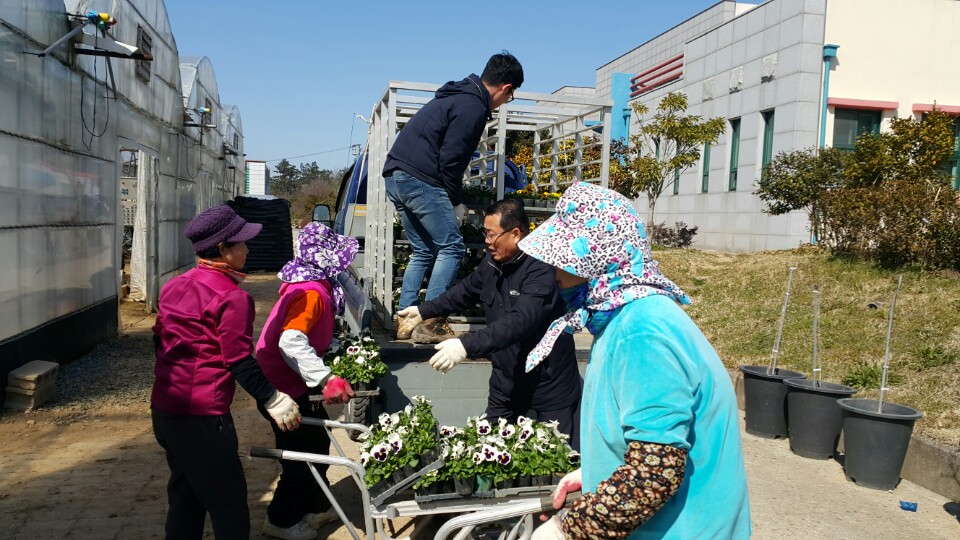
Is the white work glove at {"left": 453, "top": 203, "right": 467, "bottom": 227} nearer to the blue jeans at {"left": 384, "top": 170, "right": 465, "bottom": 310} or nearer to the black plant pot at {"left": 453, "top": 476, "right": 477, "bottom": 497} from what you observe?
the blue jeans at {"left": 384, "top": 170, "right": 465, "bottom": 310}

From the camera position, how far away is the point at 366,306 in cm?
495

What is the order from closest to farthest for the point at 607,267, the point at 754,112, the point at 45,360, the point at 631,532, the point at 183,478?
the point at 631,532 → the point at 607,267 → the point at 183,478 → the point at 45,360 → the point at 754,112

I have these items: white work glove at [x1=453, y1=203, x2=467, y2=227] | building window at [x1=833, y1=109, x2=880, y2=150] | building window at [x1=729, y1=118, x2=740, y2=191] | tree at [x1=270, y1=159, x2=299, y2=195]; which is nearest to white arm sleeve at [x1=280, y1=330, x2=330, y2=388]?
white work glove at [x1=453, y1=203, x2=467, y2=227]

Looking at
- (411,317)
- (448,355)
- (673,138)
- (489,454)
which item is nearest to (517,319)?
(448,355)

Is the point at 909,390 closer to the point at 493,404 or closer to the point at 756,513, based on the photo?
the point at 756,513

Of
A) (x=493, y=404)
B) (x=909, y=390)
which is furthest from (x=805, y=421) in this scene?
(x=493, y=404)

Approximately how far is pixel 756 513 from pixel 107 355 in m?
7.83

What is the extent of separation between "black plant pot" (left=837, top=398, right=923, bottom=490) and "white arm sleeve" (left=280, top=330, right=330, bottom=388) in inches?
168

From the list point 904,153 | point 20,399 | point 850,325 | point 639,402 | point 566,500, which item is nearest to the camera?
point 639,402

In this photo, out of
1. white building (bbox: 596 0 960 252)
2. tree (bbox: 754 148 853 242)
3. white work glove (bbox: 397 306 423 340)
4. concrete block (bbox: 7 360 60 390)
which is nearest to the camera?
white work glove (bbox: 397 306 423 340)

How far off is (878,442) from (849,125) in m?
15.5

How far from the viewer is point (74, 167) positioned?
8.95m

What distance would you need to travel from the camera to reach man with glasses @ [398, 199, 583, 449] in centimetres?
391

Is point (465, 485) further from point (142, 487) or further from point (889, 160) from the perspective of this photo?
point (889, 160)
